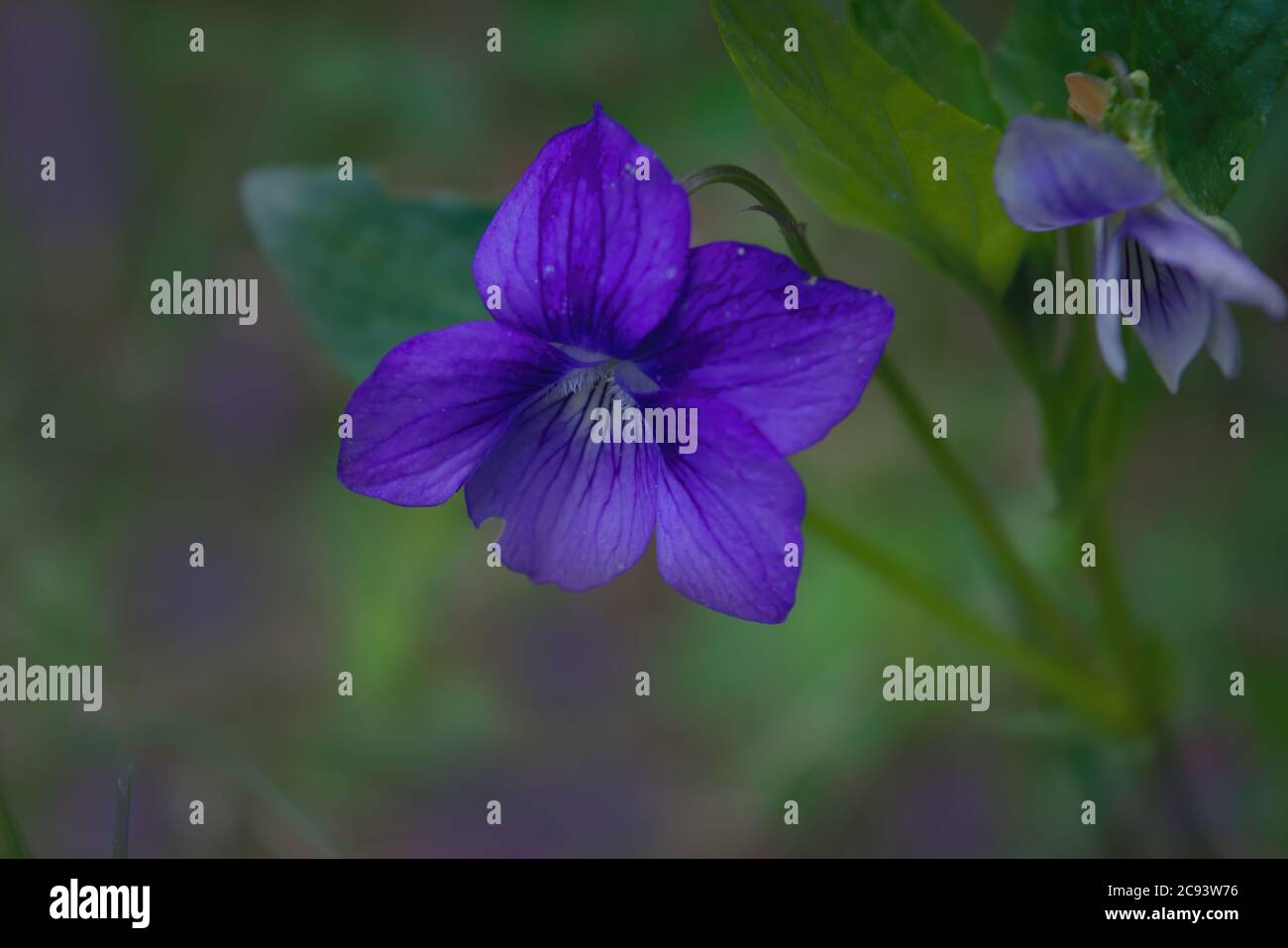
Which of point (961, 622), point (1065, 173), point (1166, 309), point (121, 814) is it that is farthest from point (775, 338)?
point (121, 814)

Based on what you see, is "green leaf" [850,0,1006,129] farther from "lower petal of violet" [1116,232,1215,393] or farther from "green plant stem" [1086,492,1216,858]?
"green plant stem" [1086,492,1216,858]

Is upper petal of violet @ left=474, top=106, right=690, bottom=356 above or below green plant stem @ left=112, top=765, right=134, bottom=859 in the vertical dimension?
above

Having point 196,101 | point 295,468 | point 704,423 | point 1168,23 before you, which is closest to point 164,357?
point 295,468

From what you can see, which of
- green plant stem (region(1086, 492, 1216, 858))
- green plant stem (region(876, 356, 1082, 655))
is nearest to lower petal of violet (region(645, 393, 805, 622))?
green plant stem (region(876, 356, 1082, 655))

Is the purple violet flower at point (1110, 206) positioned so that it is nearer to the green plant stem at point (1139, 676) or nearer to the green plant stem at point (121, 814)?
the green plant stem at point (1139, 676)

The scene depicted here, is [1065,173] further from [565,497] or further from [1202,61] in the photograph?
[565,497]
